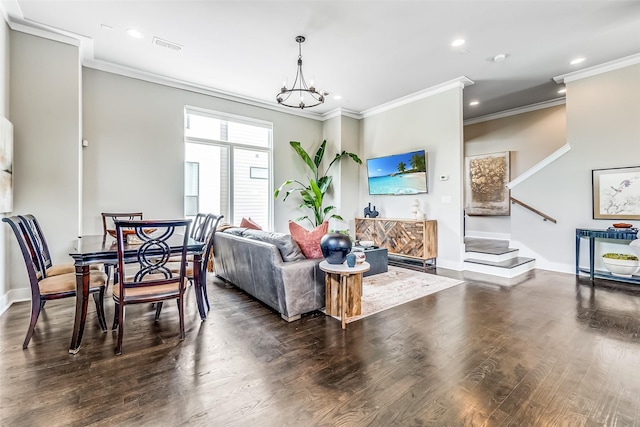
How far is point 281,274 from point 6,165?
3.35 m

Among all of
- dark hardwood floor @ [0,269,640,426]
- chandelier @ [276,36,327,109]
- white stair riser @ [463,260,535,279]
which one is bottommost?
A: dark hardwood floor @ [0,269,640,426]

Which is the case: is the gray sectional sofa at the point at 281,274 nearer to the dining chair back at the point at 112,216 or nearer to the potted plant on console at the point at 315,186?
the dining chair back at the point at 112,216

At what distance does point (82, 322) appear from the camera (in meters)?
2.40

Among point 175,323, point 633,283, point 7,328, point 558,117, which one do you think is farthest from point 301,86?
point 633,283

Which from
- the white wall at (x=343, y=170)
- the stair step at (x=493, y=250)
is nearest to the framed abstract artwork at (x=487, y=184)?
the stair step at (x=493, y=250)

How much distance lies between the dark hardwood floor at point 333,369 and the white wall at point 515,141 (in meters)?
3.99

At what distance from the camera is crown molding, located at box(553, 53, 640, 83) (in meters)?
4.45

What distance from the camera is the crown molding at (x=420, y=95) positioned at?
5371 mm

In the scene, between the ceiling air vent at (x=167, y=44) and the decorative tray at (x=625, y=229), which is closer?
the ceiling air vent at (x=167, y=44)

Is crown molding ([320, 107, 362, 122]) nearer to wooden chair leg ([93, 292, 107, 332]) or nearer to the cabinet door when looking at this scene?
the cabinet door

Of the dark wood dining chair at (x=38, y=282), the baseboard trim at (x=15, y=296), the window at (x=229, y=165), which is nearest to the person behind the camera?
the dark wood dining chair at (x=38, y=282)

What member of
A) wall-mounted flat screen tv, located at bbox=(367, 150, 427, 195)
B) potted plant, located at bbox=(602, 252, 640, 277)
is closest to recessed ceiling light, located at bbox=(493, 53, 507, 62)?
wall-mounted flat screen tv, located at bbox=(367, 150, 427, 195)

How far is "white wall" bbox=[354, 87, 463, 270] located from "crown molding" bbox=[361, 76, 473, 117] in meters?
0.07

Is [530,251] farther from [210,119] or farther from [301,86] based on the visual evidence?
[210,119]
